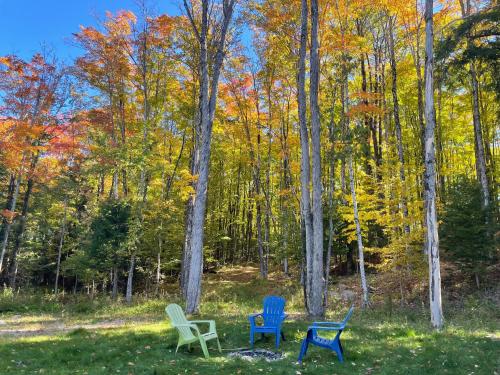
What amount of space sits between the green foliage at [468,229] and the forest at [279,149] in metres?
0.04

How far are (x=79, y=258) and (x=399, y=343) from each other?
1203 centimetres

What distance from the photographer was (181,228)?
16.3 meters

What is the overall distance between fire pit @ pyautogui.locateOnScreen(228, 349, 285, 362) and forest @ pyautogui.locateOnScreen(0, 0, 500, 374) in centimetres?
310

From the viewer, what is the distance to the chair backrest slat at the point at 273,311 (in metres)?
6.15

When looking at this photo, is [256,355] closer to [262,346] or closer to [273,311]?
[262,346]

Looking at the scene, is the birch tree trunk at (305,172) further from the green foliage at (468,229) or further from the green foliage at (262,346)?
the green foliage at (468,229)

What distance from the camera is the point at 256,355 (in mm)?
5242

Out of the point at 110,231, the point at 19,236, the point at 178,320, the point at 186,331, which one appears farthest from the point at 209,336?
the point at 19,236

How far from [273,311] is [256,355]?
1.10 metres

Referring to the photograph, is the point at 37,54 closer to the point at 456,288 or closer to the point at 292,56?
the point at 292,56

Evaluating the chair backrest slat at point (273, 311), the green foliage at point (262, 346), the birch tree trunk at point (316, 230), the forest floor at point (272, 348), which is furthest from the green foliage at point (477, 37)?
the chair backrest slat at point (273, 311)

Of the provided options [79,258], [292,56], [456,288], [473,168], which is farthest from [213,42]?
[473,168]

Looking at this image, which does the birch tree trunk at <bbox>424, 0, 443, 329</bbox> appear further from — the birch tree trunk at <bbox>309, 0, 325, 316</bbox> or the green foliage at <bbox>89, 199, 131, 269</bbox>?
the green foliage at <bbox>89, 199, 131, 269</bbox>

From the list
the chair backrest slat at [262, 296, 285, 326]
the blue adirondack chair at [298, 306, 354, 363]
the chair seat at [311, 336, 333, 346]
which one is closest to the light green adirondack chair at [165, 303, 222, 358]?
the chair backrest slat at [262, 296, 285, 326]
